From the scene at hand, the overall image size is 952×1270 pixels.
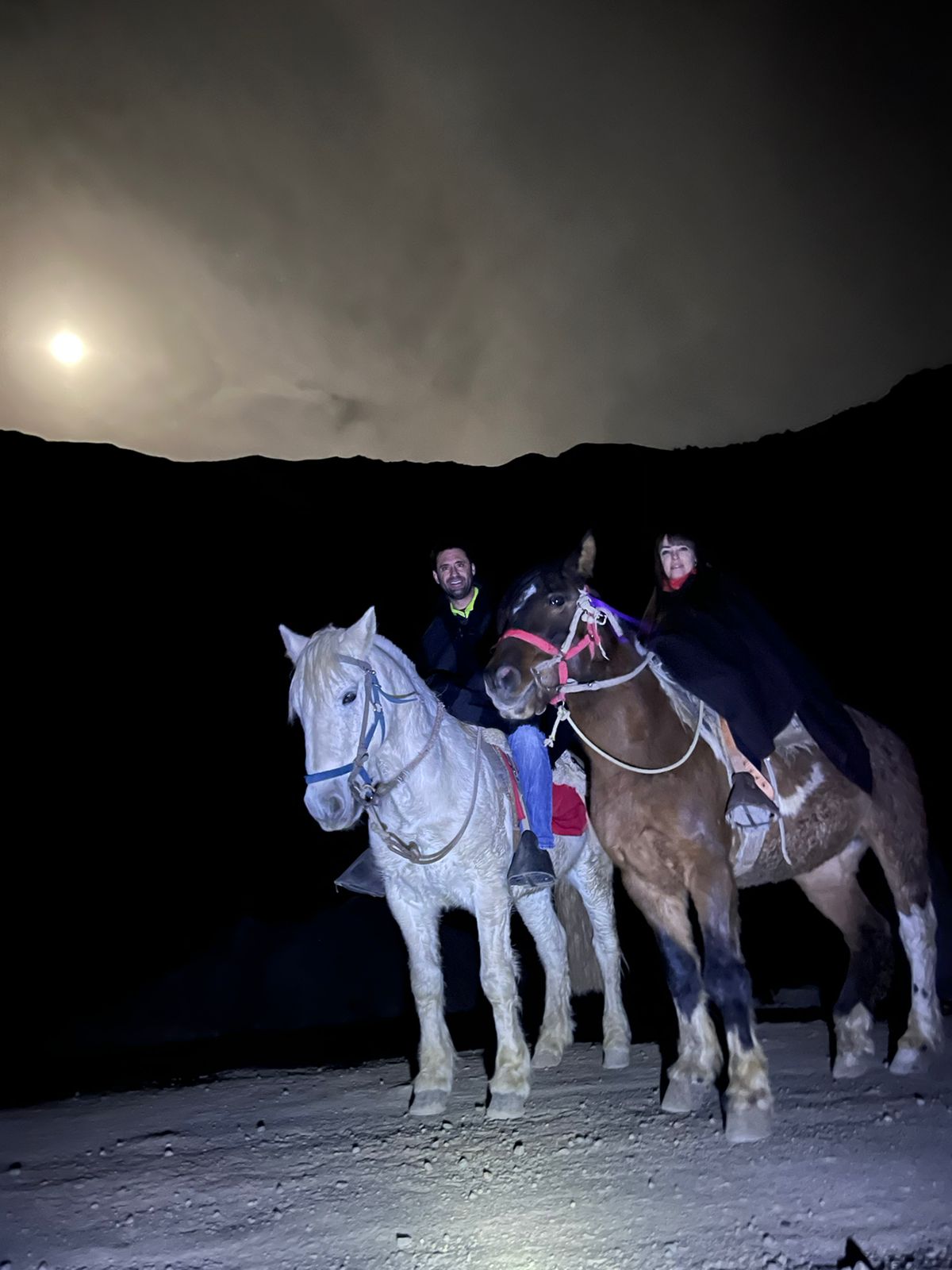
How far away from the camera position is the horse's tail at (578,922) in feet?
17.3

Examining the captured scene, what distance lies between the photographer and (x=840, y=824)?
434 centimetres

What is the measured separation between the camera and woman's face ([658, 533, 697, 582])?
4344 millimetres

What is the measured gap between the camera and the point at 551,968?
5.05 m

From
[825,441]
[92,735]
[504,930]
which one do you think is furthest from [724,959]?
[825,441]

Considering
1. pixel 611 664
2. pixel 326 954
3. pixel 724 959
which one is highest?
pixel 611 664

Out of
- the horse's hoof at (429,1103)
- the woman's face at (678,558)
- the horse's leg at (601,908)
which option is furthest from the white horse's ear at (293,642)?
the horse's leg at (601,908)

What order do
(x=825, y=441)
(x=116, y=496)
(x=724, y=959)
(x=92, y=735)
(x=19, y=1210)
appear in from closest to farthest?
(x=19, y=1210) → (x=724, y=959) → (x=92, y=735) → (x=116, y=496) → (x=825, y=441)

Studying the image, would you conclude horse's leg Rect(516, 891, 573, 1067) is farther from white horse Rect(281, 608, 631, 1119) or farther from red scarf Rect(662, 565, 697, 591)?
red scarf Rect(662, 565, 697, 591)

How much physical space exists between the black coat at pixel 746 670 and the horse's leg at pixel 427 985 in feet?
6.64

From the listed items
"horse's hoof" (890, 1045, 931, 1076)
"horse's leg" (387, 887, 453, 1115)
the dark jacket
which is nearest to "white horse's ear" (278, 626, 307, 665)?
the dark jacket

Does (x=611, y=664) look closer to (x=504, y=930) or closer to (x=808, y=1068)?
(x=504, y=930)

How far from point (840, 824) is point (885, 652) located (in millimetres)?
18426


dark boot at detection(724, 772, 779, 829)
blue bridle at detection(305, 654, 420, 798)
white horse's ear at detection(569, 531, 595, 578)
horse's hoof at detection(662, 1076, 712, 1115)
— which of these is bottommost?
horse's hoof at detection(662, 1076, 712, 1115)

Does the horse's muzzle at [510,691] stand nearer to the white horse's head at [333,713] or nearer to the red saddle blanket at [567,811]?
the white horse's head at [333,713]
